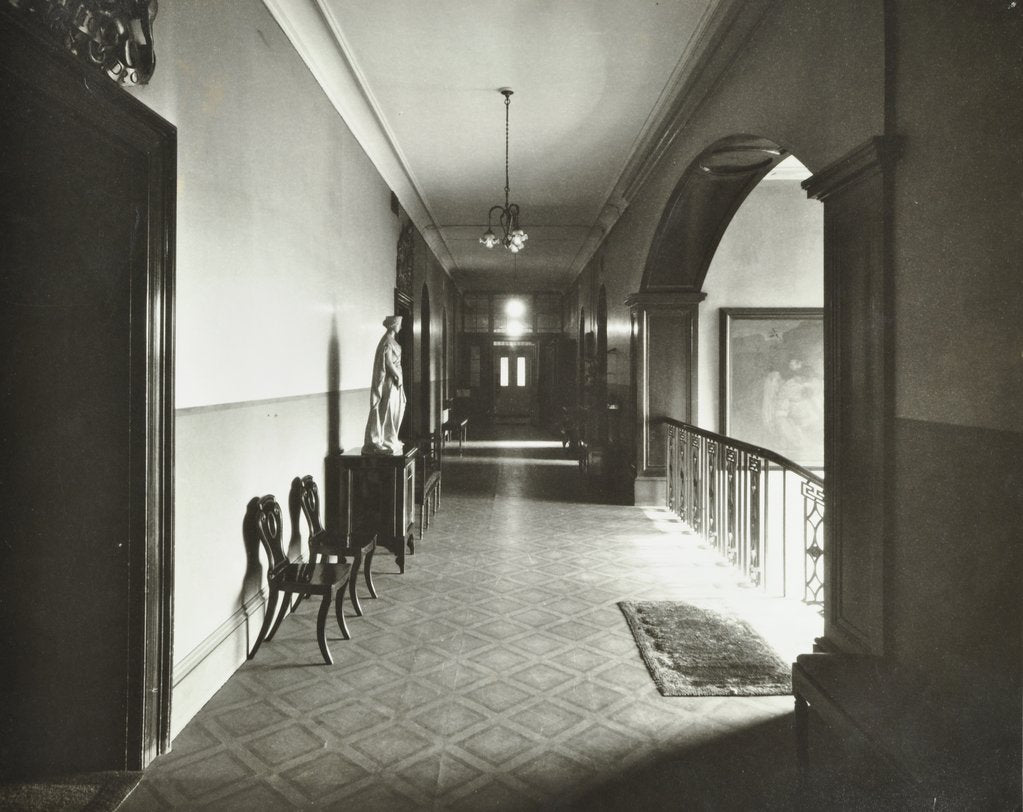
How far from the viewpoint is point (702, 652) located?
3686 mm

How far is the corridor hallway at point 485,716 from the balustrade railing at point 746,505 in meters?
0.39

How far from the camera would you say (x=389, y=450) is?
5.38 meters

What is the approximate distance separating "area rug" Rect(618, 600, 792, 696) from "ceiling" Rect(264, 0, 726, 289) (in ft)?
12.7

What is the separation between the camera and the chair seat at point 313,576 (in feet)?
11.8

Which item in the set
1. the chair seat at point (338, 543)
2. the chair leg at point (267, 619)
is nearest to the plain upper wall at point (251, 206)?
the chair seat at point (338, 543)

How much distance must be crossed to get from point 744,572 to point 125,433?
4387mm

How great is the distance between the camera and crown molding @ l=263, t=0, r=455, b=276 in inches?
170

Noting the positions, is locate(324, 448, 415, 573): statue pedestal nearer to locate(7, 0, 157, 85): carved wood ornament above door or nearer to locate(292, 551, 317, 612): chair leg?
locate(292, 551, 317, 612): chair leg

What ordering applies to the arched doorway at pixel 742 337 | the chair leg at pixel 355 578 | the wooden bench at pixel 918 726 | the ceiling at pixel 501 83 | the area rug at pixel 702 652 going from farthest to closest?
the arched doorway at pixel 742 337
the ceiling at pixel 501 83
the chair leg at pixel 355 578
the area rug at pixel 702 652
the wooden bench at pixel 918 726

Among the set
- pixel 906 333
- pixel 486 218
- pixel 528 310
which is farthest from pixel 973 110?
pixel 528 310

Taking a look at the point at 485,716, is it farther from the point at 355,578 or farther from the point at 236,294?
the point at 236,294

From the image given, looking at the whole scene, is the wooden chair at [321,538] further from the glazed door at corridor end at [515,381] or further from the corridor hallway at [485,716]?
the glazed door at corridor end at [515,381]

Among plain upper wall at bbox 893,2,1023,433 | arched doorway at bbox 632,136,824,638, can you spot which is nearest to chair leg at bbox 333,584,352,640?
plain upper wall at bbox 893,2,1023,433

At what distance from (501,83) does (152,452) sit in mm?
4346
